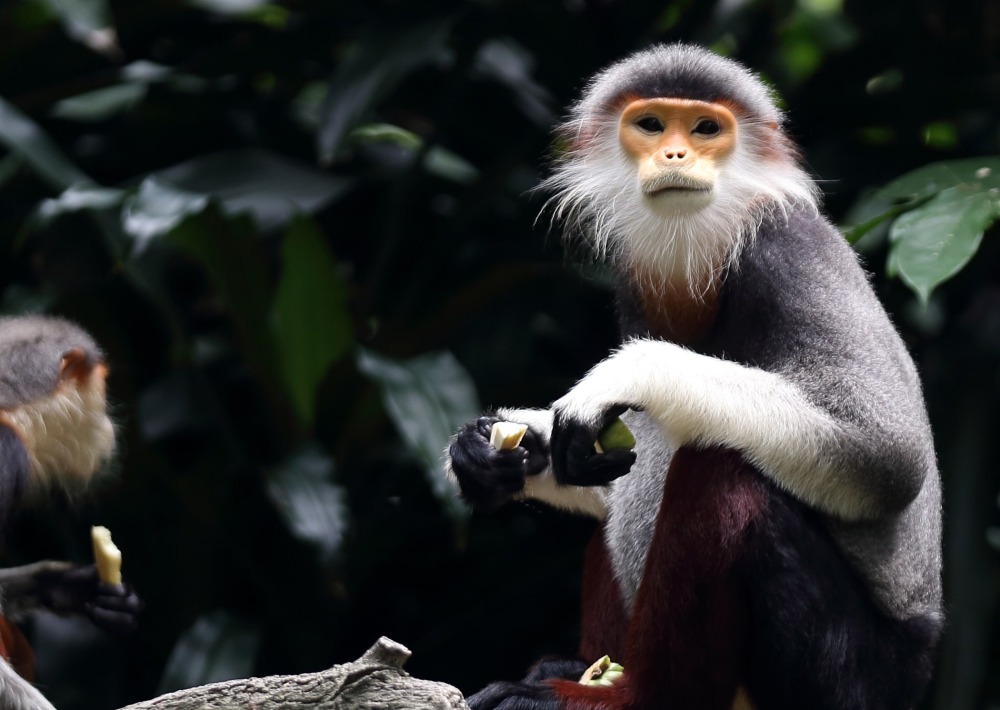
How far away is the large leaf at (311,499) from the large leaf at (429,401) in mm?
384

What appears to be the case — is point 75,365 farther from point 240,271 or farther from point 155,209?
point 240,271

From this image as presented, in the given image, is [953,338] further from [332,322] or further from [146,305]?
[146,305]

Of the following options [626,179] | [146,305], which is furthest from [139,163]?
[626,179]

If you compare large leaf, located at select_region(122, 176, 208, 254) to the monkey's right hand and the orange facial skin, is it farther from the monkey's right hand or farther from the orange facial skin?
the orange facial skin

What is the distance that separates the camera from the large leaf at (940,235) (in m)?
4.09

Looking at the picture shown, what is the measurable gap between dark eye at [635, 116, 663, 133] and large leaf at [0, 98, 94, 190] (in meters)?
2.94

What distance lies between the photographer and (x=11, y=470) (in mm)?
4051

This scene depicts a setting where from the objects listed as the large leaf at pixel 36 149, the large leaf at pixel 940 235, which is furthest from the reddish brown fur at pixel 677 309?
the large leaf at pixel 36 149

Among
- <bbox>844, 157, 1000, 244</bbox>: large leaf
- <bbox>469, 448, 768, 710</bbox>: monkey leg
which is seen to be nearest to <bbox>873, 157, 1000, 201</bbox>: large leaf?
<bbox>844, 157, 1000, 244</bbox>: large leaf

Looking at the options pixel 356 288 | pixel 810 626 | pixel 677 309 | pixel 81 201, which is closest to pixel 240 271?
pixel 81 201

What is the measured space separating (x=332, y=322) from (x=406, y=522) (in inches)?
35.3

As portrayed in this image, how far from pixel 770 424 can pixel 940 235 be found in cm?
129

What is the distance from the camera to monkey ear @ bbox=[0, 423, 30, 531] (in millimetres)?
4020

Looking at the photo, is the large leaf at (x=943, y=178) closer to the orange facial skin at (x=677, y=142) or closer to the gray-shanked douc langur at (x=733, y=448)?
the gray-shanked douc langur at (x=733, y=448)
